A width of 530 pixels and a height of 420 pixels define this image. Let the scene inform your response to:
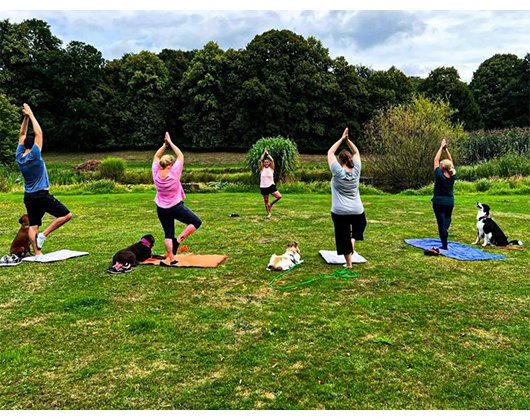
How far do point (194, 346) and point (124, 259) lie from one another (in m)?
3.22

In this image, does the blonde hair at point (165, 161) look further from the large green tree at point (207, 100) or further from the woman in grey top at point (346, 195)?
the large green tree at point (207, 100)

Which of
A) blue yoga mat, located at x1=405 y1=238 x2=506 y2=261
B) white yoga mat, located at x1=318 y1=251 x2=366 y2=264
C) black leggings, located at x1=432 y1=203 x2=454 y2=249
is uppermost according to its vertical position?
black leggings, located at x1=432 y1=203 x2=454 y2=249

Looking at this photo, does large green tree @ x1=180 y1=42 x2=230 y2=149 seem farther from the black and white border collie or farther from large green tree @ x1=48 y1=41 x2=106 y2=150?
the black and white border collie

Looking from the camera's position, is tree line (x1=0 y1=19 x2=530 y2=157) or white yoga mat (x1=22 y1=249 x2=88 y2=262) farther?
tree line (x1=0 y1=19 x2=530 y2=157)

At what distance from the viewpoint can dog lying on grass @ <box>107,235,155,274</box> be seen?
665cm

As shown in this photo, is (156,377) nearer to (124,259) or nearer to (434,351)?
(434,351)

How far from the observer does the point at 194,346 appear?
4.03m

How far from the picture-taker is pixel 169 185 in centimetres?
671

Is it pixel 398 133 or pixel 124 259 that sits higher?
pixel 398 133

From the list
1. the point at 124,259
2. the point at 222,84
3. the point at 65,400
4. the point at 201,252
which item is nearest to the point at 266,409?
the point at 65,400

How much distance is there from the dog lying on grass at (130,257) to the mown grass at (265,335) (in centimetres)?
20

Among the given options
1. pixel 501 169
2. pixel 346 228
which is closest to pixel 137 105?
pixel 501 169

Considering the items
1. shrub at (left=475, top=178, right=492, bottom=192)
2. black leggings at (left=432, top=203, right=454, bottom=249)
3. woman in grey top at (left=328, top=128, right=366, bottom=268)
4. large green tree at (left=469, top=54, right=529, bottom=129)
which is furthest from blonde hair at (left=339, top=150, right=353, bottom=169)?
large green tree at (left=469, top=54, right=529, bottom=129)

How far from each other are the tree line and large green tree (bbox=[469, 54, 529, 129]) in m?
0.19
